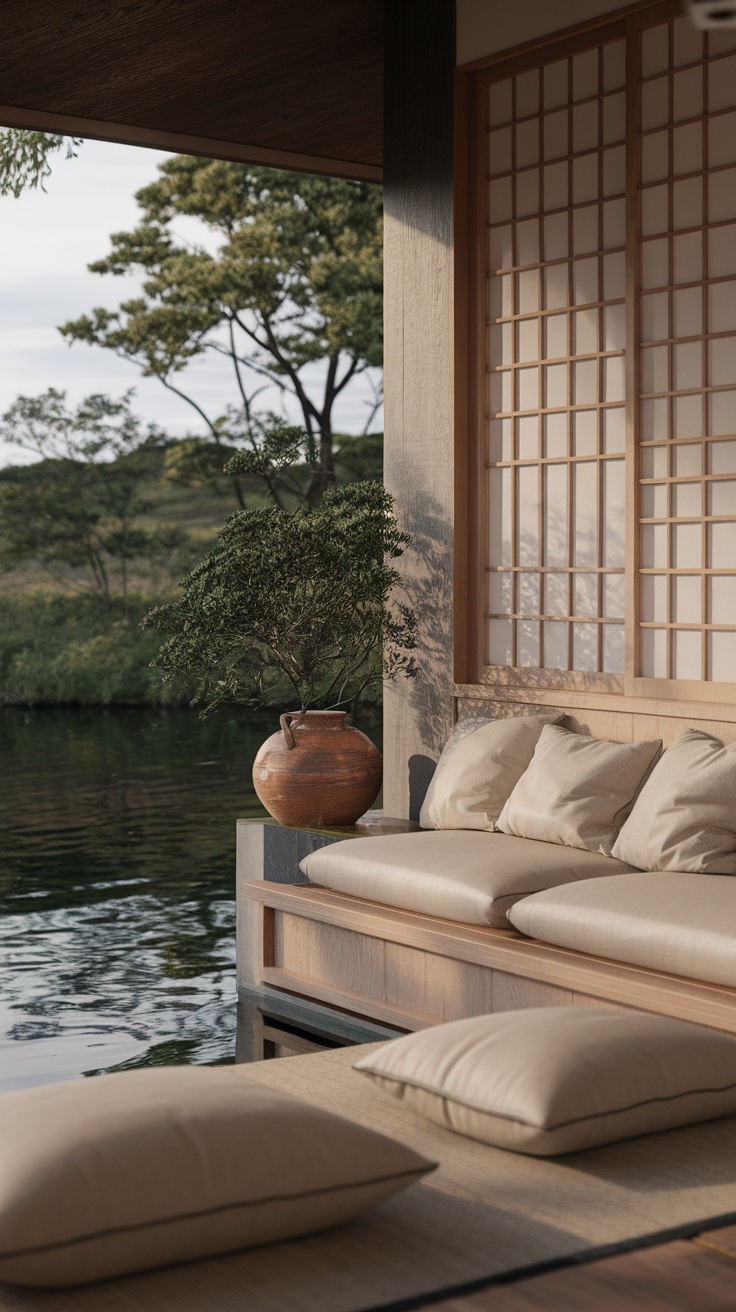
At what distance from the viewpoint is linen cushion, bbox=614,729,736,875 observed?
343 centimetres

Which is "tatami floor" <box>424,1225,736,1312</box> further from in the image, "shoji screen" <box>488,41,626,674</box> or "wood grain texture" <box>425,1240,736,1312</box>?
"shoji screen" <box>488,41,626,674</box>

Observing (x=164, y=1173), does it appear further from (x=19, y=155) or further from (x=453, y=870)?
(x=19, y=155)

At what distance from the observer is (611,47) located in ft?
14.1

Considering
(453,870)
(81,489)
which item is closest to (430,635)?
(453,870)

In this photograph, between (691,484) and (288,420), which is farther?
(288,420)

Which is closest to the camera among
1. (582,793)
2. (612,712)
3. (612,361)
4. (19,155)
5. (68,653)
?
(582,793)

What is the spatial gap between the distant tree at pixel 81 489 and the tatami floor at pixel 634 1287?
619 inches

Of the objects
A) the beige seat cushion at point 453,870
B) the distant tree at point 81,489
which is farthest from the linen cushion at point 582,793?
the distant tree at point 81,489

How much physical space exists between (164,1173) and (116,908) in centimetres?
438

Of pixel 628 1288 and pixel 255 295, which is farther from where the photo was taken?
pixel 255 295

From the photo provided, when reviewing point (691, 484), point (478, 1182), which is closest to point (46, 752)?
point (691, 484)

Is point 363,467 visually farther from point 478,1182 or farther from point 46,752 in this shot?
point 478,1182

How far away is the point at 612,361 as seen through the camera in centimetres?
436

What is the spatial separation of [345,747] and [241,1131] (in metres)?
2.86
